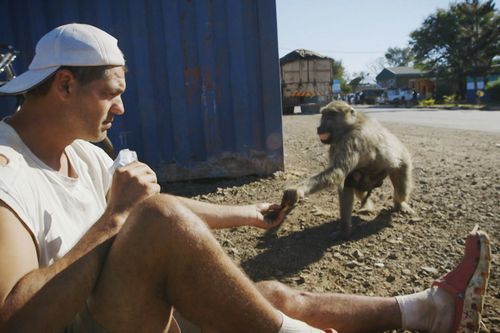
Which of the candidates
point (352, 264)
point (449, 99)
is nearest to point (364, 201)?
point (352, 264)

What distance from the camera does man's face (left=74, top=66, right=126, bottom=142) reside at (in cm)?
189

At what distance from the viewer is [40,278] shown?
1415 millimetres

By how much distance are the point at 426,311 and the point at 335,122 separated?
2.63m

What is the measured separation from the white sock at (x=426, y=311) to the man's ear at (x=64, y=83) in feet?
6.20

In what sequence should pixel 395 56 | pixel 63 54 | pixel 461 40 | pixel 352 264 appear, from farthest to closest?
pixel 395 56 < pixel 461 40 < pixel 352 264 < pixel 63 54

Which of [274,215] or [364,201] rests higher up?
[274,215]

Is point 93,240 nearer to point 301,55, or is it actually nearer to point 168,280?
point 168,280

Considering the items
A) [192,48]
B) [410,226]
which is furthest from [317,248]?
[192,48]

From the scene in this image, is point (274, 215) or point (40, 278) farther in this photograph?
point (274, 215)

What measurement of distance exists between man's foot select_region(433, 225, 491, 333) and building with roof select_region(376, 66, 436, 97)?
161 ft

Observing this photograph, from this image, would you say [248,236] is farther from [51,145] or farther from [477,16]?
[477,16]

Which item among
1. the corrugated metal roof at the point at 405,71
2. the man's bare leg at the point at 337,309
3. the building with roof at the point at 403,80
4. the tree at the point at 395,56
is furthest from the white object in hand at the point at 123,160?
the tree at the point at 395,56

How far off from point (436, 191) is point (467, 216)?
0.98 m

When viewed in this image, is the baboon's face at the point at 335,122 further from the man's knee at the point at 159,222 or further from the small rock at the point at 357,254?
the man's knee at the point at 159,222
